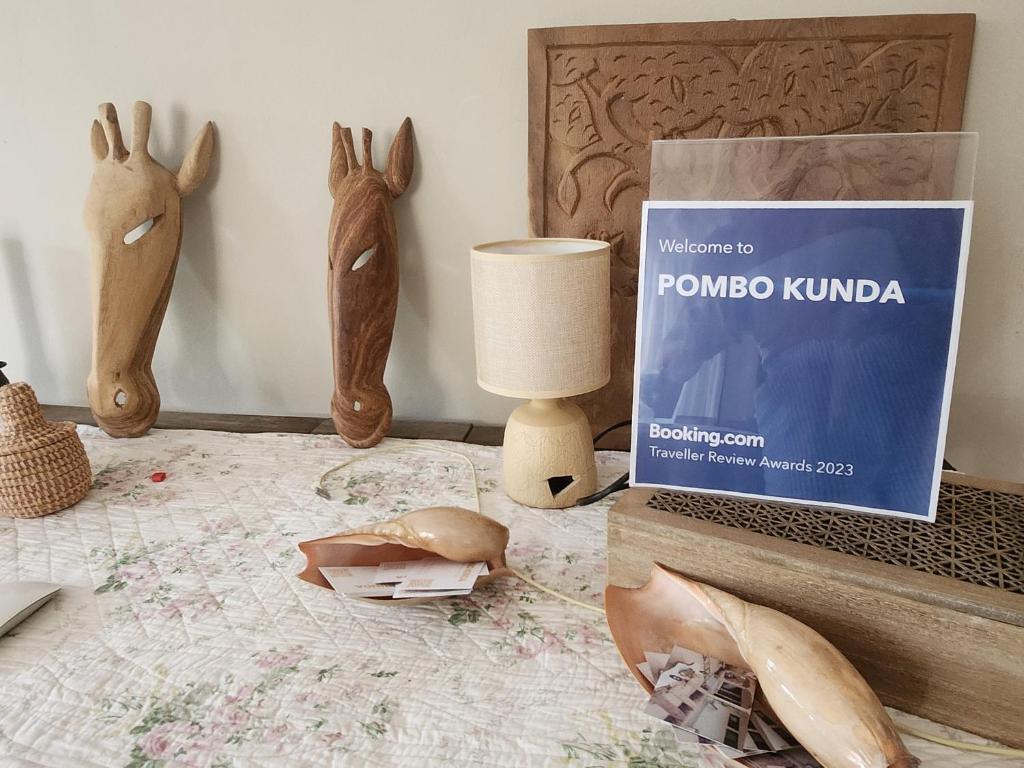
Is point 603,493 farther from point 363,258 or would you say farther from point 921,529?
point 363,258

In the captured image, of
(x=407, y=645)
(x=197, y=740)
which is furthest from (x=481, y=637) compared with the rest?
(x=197, y=740)

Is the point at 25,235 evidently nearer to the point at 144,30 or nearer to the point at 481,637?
the point at 144,30

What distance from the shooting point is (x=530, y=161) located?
0.89 meters

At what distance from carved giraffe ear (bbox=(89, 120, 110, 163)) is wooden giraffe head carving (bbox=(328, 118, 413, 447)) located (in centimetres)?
34

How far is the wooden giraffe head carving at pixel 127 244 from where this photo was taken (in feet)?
3.15

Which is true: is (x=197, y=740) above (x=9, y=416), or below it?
below

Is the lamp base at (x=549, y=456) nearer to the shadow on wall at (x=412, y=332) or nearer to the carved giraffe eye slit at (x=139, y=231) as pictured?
the shadow on wall at (x=412, y=332)

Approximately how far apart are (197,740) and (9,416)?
1.67 ft

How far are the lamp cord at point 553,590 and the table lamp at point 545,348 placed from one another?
5 cm

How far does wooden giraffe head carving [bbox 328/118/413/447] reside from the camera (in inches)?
35.8

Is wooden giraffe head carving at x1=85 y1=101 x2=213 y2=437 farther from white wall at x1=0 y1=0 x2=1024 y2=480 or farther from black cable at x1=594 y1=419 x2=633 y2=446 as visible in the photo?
black cable at x1=594 y1=419 x2=633 y2=446

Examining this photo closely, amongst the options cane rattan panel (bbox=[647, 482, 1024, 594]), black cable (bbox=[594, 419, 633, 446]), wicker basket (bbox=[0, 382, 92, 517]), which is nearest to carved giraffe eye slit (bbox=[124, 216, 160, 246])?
wicker basket (bbox=[0, 382, 92, 517])

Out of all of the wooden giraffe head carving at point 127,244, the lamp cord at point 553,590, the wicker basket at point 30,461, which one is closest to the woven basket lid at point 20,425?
the wicker basket at point 30,461

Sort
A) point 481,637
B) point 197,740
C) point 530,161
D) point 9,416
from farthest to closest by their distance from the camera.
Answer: point 530,161, point 9,416, point 481,637, point 197,740
